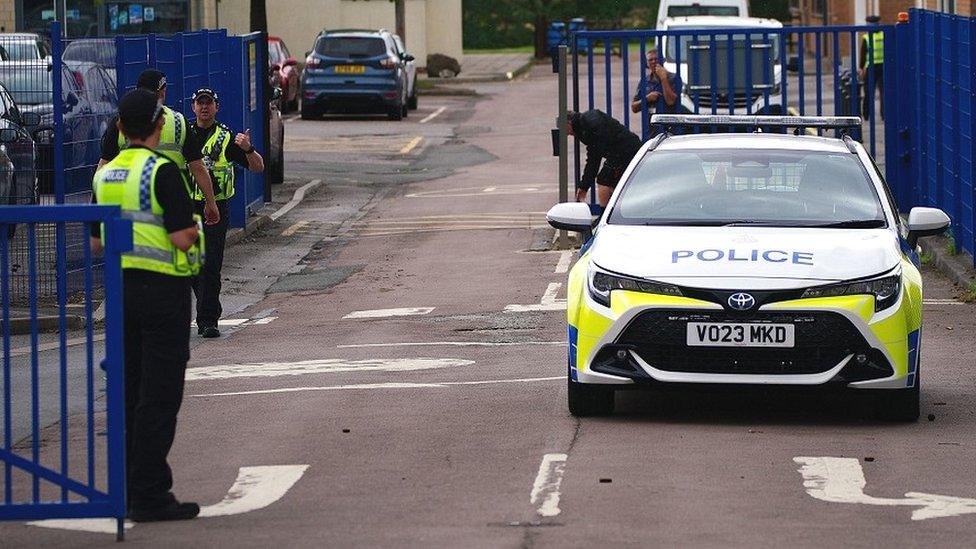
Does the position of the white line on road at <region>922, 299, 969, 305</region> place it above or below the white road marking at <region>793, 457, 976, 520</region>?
below

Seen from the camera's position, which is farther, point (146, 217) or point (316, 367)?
point (316, 367)

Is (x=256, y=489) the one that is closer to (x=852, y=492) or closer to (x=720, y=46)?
Result: (x=852, y=492)

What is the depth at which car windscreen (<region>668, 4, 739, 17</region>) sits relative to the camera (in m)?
43.1

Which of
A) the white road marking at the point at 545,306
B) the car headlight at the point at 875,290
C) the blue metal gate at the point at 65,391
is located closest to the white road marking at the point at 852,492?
the car headlight at the point at 875,290

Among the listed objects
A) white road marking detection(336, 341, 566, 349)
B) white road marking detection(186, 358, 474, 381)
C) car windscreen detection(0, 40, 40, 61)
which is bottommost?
white road marking detection(336, 341, 566, 349)

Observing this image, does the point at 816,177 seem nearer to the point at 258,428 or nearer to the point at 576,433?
the point at 576,433

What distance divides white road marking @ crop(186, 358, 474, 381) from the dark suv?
91.1ft

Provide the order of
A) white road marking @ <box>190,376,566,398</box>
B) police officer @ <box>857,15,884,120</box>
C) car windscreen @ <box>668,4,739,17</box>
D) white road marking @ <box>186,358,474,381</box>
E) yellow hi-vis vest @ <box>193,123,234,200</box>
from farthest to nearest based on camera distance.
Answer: car windscreen @ <box>668,4,739,17</box> < police officer @ <box>857,15,884,120</box> < yellow hi-vis vest @ <box>193,123,234,200</box> < white road marking @ <box>186,358,474,381</box> < white road marking @ <box>190,376,566,398</box>

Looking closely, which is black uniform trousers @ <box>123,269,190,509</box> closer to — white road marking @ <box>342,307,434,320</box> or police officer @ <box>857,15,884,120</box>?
white road marking @ <box>342,307,434,320</box>

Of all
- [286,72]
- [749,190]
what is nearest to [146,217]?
[749,190]

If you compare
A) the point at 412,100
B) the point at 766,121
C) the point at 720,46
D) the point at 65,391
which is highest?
the point at 720,46

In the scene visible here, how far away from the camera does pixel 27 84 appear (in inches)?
810

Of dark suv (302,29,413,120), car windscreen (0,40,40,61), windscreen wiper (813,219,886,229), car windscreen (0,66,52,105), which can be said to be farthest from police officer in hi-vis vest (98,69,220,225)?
dark suv (302,29,413,120)

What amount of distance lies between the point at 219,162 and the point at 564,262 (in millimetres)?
5000
